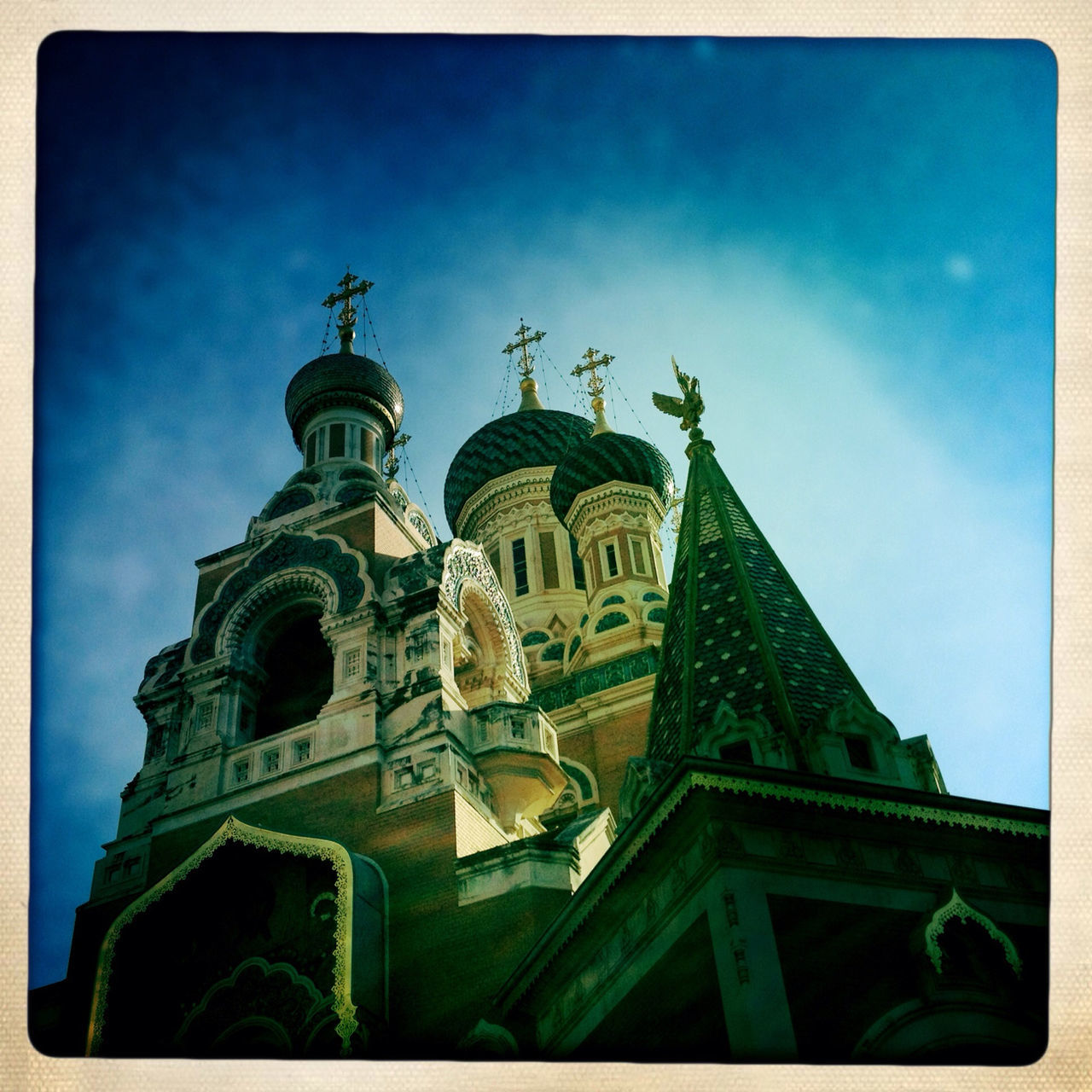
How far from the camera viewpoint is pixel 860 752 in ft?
22.9

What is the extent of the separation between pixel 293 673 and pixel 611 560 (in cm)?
700

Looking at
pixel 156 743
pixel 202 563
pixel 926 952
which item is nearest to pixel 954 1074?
pixel 926 952

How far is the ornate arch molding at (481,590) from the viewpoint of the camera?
37.3 feet

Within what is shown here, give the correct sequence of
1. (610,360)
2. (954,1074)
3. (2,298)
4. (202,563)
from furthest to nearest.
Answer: (202,563), (610,360), (2,298), (954,1074)

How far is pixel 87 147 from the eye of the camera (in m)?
7.12

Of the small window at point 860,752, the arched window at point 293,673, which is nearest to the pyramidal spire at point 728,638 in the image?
the small window at point 860,752

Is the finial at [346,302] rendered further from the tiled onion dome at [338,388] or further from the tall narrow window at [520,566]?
the tall narrow window at [520,566]

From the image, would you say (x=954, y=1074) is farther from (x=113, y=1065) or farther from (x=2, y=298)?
(x=2, y=298)

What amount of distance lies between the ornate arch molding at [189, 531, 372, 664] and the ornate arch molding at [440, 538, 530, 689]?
2.53 feet

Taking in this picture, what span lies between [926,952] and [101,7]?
20.0ft

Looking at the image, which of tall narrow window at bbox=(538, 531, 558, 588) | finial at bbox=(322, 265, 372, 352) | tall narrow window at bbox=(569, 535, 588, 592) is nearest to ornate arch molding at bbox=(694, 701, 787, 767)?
finial at bbox=(322, 265, 372, 352)

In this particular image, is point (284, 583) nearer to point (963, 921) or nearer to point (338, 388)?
point (338, 388)

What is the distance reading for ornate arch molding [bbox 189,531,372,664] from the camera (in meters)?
11.2

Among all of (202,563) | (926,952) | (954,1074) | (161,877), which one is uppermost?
(202,563)
